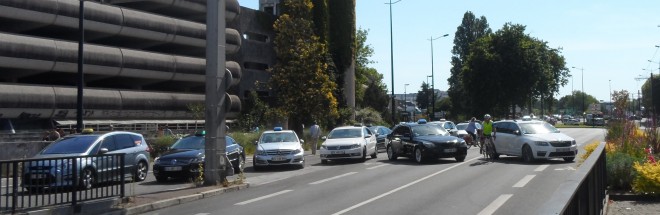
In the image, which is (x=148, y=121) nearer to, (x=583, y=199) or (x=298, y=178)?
(x=298, y=178)

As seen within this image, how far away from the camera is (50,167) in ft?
35.4

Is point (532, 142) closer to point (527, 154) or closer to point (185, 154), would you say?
point (527, 154)

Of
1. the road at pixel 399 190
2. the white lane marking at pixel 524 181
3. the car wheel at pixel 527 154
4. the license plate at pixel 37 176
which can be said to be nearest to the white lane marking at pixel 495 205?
the road at pixel 399 190

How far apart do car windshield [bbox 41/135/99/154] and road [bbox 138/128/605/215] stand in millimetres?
4664

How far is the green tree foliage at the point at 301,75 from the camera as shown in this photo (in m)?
49.9

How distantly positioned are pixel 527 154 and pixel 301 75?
30.2m

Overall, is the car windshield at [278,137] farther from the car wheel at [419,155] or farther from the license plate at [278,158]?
the car wheel at [419,155]

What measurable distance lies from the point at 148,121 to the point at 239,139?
56.9ft

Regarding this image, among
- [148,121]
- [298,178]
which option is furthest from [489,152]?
[148,121]

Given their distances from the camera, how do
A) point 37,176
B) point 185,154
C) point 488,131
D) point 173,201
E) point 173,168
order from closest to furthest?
point 37,176 < point 173,201 < point 173,168 < point 185,154 < point 488,131

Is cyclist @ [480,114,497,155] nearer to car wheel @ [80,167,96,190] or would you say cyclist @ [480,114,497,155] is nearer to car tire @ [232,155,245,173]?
car tire @ [232,155,245,173]

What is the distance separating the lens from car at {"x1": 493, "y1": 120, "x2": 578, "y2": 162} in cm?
2091

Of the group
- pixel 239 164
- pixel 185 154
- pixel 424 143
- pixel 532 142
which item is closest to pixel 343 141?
pixel 424 143

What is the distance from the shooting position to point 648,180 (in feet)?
37.3
